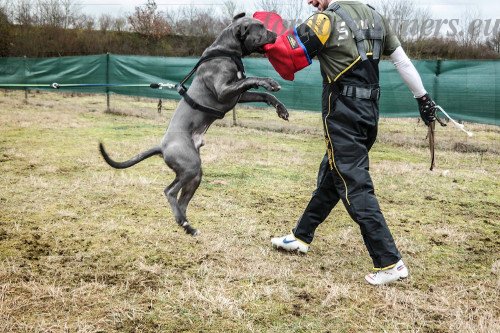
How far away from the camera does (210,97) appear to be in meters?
2.66

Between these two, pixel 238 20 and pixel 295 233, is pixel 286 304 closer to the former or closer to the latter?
pixel 295 233

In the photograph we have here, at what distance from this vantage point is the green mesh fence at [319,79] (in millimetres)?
9445

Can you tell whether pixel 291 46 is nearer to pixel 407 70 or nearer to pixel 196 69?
pixel 196 69

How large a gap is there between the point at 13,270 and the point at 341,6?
2802 millimetres

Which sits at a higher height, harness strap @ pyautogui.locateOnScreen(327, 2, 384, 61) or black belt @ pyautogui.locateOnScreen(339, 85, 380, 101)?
harness strap @ pyautogui.locateOnScreen(327, 2, 384, 61)

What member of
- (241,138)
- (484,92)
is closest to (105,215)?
(241,138)

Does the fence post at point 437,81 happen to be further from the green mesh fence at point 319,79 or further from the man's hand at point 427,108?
the man's hand at point 427,108

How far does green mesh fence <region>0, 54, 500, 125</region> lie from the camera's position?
372 inches

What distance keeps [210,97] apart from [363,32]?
1105 millimetres

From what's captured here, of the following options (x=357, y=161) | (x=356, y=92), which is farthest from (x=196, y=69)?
(x=357, y=161)

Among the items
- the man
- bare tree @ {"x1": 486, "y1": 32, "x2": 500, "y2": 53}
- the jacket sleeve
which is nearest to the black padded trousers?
the man

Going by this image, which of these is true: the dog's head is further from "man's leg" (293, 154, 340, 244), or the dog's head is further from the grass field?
the grass field

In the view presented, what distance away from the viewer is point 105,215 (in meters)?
4.52

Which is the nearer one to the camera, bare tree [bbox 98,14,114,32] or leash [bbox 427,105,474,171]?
leash [bbox 427,105,474,171]
